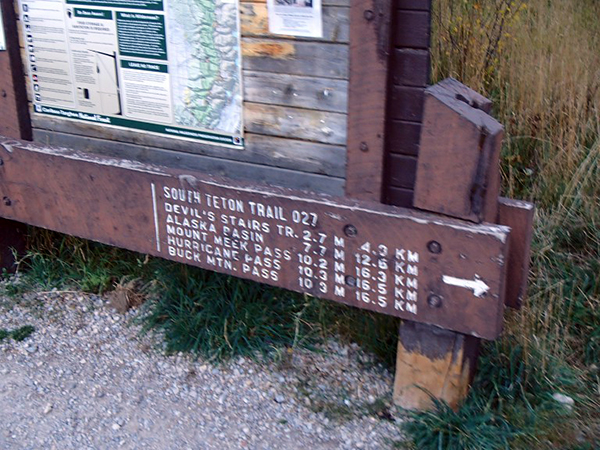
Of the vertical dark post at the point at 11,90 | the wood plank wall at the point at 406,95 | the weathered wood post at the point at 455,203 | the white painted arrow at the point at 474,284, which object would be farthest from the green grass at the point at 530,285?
the wood plank wall at the point at 406,95

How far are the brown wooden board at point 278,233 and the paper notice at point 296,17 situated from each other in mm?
643

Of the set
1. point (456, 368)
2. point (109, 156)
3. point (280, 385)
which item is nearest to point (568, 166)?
point (456, 368)

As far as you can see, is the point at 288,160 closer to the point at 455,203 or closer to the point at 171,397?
the point at 455,203

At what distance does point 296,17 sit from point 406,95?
54 cm

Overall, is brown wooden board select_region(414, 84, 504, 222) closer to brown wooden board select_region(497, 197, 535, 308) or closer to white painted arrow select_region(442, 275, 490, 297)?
brown wooden board select_region(497, 197, 535, 308)

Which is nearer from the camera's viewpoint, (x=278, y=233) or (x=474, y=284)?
(x=474, y=284)

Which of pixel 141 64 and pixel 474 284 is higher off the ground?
pixel 141 64

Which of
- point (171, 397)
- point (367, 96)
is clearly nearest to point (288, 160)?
point (367, 96)

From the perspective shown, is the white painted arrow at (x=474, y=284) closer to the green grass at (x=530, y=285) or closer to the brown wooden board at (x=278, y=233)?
the brown wooden board at (x=278, y=233)

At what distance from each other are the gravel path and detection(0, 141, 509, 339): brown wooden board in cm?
50

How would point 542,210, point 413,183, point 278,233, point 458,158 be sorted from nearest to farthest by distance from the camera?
point 458,158, point 413,183, point 278,233, point 542,210

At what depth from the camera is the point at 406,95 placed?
2.87 m

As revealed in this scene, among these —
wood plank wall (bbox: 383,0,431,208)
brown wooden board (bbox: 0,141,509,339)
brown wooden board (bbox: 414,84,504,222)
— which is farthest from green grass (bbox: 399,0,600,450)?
wood plank wall (bbox: 383,0,431,208)

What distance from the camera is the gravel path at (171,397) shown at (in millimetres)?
3111
